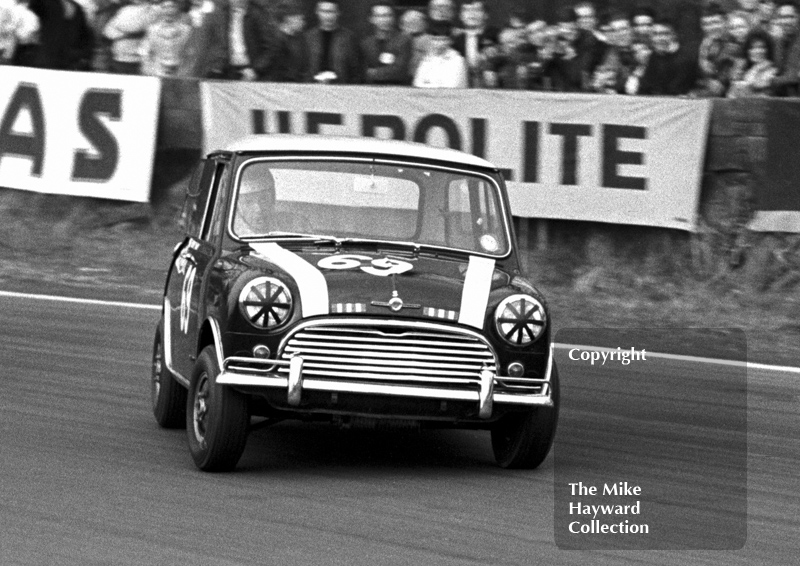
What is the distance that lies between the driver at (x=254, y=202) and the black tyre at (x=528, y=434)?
1485 mm

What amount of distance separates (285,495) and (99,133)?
9284 mm

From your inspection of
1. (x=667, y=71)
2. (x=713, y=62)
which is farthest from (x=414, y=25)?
(x=713, y=62)

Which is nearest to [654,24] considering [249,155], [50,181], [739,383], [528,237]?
[528,237]

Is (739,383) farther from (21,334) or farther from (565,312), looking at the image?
(21,334)

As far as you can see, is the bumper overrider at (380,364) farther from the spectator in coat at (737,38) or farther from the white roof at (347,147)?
the spectator in coat at (737,38)

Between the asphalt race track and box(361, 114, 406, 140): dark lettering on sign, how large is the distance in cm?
506

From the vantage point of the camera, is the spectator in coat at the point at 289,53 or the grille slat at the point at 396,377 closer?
the grille slat at the point at 396,377

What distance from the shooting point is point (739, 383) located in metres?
10.6

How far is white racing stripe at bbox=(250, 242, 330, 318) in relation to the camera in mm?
6965

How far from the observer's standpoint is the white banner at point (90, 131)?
15.5 meters

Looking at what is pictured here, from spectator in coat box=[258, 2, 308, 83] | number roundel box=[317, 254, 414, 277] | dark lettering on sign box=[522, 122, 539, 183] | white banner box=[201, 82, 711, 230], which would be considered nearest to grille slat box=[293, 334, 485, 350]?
number roundel box=[317, 254, 414, 277]

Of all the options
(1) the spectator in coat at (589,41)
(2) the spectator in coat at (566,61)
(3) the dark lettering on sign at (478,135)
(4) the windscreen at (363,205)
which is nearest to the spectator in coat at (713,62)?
(1) the spectator in coat at (589,41)

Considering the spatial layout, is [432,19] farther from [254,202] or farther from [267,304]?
[267,304]

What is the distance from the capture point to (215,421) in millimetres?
6957
